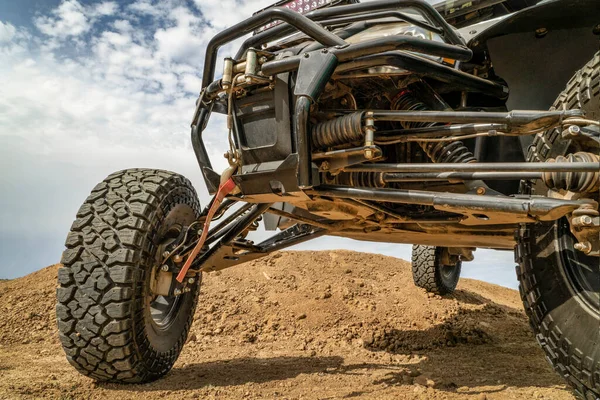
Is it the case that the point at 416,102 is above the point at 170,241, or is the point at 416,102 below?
above

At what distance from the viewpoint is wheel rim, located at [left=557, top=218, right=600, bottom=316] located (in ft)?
6.42

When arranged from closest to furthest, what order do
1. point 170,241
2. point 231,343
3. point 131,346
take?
1. point 131,346
2. point 170,241
3. point 231,343

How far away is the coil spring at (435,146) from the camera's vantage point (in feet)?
7.54

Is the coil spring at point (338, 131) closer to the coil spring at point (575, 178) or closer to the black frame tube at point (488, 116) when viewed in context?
the black frame tube at point (488, 116)

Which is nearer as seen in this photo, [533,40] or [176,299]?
[533,40]

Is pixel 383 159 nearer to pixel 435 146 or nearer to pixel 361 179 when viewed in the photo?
pixel 361 179

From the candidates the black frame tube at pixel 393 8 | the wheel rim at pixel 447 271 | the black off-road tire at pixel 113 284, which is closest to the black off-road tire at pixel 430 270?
the wheel rim at pixel 447 271

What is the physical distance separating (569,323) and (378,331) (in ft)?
9.94

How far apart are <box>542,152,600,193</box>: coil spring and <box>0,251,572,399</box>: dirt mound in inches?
51.5

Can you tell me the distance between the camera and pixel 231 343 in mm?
4625

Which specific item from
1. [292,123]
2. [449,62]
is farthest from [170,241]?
[449,62]

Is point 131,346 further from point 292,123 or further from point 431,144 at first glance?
point 431,144

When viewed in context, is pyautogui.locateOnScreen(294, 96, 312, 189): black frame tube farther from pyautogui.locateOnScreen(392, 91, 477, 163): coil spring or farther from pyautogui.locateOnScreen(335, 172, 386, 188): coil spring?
pyautogui.locateOnScreen(392, 91, 477, 163): coil spring

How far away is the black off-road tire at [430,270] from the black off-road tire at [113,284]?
455cm
